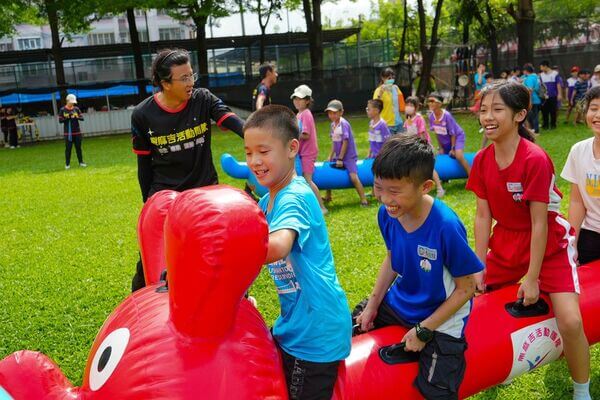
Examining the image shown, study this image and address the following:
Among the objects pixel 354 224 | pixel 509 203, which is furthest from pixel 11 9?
pixel 509 203

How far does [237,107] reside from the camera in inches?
1095

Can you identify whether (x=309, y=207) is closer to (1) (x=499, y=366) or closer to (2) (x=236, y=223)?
(2) (x=236, y=223)

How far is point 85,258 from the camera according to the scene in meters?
6.49

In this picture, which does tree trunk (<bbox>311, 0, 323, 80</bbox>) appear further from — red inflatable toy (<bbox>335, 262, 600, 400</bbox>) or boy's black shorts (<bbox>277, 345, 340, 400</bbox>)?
boy's black shorts (<bbox>277, 345, 340, 400</bbox>)

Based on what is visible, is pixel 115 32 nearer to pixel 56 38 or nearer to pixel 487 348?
pixel 56 38

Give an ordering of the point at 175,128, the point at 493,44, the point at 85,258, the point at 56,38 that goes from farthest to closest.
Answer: the point at 493,44, the point at 56,38, the point at 85,258, the point at 175,128

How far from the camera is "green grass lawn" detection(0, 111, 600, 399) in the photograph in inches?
169

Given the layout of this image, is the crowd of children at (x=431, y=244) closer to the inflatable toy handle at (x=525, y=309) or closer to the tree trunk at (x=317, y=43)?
the inflatable toy handle at (x=525, y=309)

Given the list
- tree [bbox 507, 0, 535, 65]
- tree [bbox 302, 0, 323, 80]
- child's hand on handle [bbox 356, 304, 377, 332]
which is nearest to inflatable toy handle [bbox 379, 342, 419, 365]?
child's hand on handle [bbox 356, 304, 377, 332]

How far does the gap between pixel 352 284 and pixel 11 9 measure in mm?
24270

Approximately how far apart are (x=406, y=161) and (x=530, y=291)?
1127 millimetres

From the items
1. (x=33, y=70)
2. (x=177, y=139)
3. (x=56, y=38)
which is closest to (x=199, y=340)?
(x=177, y=139)

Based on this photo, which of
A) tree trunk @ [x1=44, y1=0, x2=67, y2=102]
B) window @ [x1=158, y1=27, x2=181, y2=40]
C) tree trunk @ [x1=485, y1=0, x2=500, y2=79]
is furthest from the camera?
window @ [x1=158, y1=27, x2=181, y2=40]

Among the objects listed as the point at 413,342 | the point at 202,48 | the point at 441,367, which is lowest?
the point at 441,367
